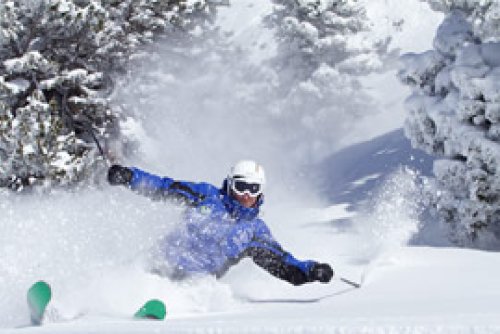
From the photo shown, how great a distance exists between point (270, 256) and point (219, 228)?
0.54 meters

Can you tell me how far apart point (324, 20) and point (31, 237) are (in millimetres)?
22683

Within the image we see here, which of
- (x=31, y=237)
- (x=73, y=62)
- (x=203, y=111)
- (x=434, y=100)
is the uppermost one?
(x=203, y=111)

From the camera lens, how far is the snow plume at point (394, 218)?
43.8ft

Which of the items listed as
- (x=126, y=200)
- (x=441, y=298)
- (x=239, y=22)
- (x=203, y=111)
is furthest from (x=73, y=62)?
(x=239, y=22)

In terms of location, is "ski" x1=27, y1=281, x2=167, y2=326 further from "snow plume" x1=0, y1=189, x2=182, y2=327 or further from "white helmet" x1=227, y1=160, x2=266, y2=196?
"white helmet" x1=227, y1=160, x2=266, y2=196

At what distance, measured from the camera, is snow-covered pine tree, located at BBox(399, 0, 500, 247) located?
11633 mm

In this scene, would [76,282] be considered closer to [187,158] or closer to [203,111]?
[187,158]

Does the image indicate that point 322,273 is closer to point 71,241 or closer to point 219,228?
point 219,228

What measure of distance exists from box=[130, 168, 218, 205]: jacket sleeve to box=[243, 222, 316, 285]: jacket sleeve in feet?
2.04

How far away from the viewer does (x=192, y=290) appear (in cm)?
660

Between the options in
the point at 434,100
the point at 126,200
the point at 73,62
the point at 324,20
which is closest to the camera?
the point at 126,200

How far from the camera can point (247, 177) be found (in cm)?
696

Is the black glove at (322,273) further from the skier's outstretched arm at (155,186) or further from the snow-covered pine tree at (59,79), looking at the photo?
the snow-covered pine tree at (59,79)

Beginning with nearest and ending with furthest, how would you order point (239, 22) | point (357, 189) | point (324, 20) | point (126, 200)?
point (126, 200) → point (357, 189) → point (324, 20) → point (239, 22)
